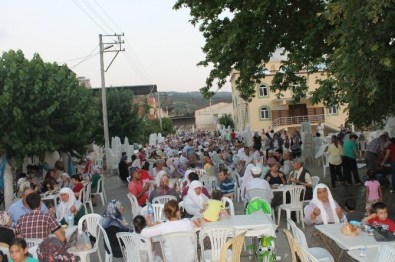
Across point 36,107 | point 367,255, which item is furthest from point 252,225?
point 36,107

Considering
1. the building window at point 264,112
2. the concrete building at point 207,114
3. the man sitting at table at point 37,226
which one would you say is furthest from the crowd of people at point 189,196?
the concrete building at point 207,114

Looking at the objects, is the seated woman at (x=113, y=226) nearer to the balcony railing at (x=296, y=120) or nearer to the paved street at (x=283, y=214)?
the paved street at (x=283, y=214)

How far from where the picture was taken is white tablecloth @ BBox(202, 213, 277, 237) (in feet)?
22.3

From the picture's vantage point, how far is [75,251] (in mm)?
6750

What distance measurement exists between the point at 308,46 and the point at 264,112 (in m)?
50.3

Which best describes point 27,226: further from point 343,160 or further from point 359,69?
point 343,160

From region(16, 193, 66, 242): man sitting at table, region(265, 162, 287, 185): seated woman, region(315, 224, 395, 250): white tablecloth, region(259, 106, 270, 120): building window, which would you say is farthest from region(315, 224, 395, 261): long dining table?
region(259, 106, 270, 120): building window

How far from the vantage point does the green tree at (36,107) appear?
48.9 feet

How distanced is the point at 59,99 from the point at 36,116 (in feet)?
3.25

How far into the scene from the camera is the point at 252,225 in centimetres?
685

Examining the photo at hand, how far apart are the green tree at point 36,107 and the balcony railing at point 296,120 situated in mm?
43718

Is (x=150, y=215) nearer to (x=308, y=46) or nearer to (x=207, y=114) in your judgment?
(x=308, y=46)

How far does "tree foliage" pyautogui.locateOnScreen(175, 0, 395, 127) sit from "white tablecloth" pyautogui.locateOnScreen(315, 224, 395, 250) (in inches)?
71.2

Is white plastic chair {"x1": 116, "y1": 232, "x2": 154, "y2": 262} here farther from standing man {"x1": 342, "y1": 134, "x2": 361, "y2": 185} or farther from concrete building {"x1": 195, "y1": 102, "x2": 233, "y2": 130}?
concrete building {"x1": 195, "y1": 102, "x2": 233, "y2": 130}
